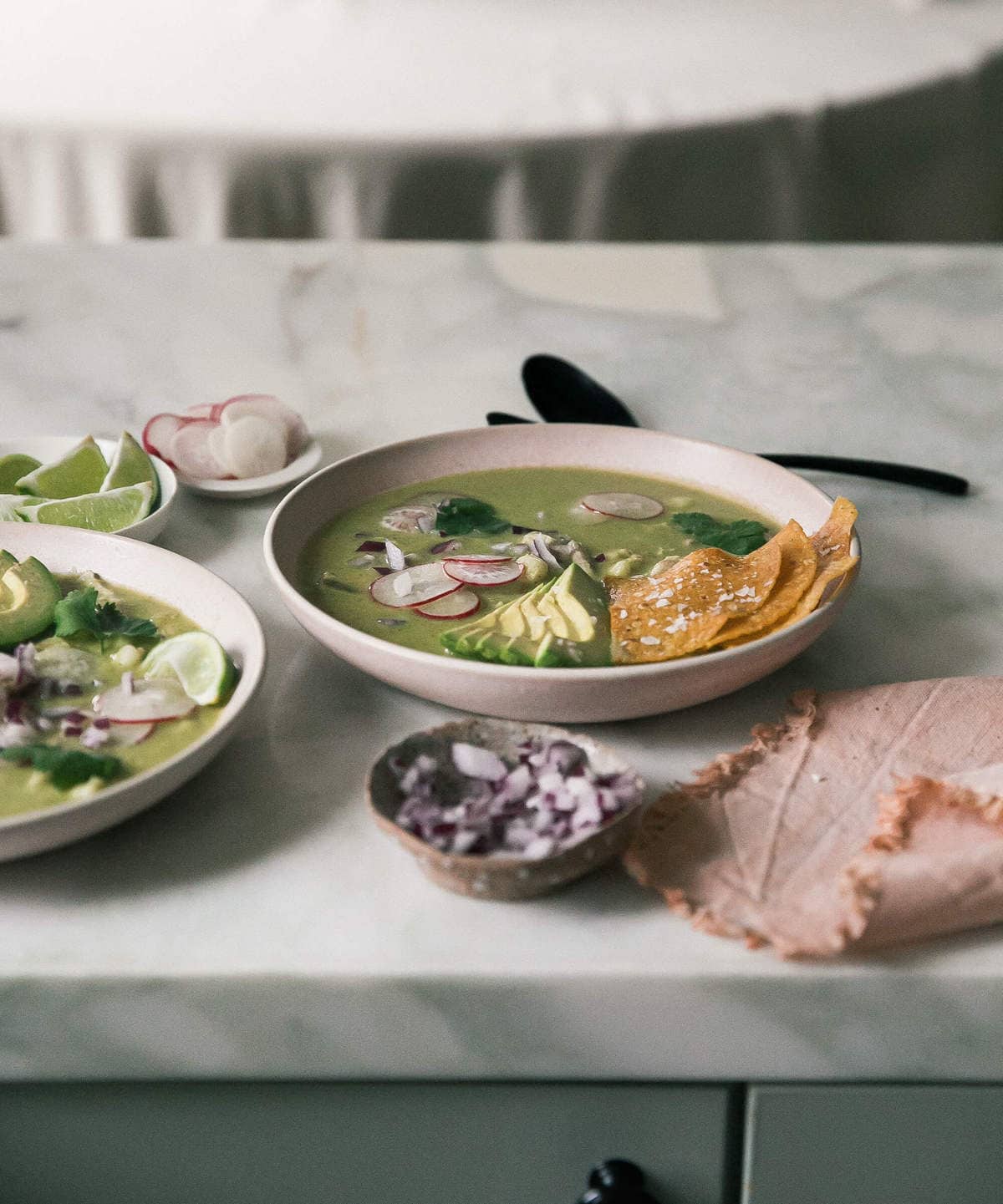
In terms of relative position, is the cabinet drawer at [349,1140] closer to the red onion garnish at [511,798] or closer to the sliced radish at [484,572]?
the red onion garnish at [511,798]

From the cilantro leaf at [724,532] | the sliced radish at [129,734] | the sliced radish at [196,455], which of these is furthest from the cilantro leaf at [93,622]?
the cilantro leaf at [724,532]

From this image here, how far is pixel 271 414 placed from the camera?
1321 mm

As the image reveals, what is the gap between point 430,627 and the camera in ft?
3.10

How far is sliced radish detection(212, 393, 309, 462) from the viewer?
4.29 feet

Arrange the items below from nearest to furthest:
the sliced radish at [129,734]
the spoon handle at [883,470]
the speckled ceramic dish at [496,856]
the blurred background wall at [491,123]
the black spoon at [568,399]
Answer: the speckled ceramic dish at [496,856], the sliced radish at [129,734], the spoon handle at [883,470], the black spoon at [568,399], the blurred background wall at [491,123]

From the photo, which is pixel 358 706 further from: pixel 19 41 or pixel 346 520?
pixel 19 41

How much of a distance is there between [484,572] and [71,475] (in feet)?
1.37

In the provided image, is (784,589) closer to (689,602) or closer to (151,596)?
(689,602)

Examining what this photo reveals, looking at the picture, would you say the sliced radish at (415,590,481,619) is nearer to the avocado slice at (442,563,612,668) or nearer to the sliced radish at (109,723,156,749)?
the avocado slice at (442,563,612,668)

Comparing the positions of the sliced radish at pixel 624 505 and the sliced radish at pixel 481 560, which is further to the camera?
the sliced radish at pixel 624 505

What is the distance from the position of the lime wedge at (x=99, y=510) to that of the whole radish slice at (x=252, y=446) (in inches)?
4.5

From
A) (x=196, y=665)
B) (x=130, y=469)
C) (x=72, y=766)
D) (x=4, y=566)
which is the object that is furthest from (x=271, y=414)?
(x=72, y=766)

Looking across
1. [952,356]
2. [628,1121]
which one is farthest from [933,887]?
[952,356]

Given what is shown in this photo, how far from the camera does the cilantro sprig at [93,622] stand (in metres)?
0.93
